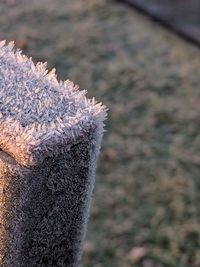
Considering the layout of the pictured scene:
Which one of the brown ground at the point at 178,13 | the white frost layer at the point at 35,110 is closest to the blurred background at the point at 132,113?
the brown ground at the point at 178,13

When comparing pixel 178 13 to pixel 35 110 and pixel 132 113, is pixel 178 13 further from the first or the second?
pixel 35 110

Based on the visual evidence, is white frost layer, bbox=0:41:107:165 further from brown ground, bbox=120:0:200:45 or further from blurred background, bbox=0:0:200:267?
brown ground, bbox=120:0:200:45

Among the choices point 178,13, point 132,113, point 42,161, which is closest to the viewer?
point 42,161

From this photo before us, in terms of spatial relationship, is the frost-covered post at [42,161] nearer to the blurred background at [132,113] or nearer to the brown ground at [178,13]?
the blurred background at [132,113]

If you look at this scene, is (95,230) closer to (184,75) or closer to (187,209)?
(187,209)

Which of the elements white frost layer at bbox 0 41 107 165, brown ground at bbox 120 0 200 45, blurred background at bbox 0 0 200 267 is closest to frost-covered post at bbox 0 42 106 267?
white frost layer at bbox 0 41 107 165

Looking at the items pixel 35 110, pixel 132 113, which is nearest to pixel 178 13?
pixel 132 113

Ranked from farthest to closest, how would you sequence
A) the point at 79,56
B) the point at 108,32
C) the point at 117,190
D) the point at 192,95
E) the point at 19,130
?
1. the point at 108,32
2. the point at 79,56
3. the point at 192,95
4. the point at 117,190
5. the point at 19,130

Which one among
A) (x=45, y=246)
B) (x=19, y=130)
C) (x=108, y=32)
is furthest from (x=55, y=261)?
(x=108, y=32)
